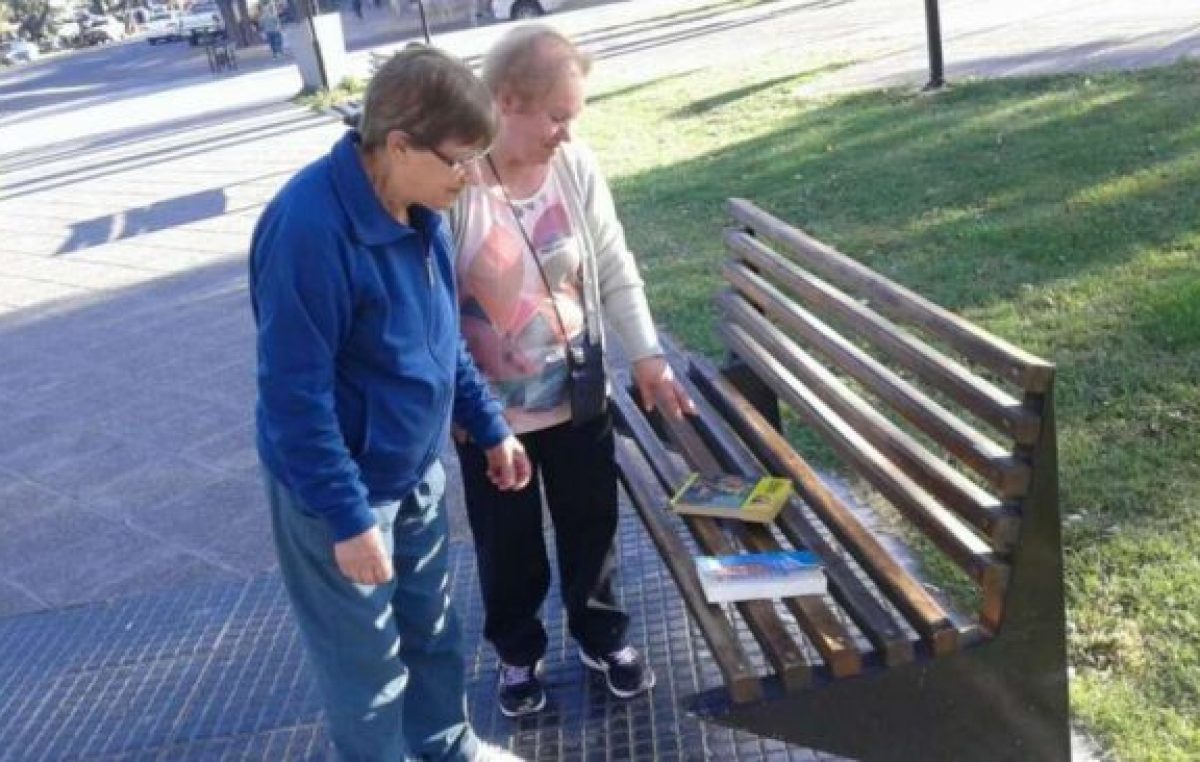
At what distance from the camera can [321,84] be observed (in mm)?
19016

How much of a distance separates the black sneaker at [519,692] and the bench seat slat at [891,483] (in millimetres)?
906

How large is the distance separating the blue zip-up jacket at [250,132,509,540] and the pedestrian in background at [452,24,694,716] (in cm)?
29

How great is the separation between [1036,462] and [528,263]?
3.52 feet

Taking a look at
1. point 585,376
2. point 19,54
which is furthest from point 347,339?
point 19,54

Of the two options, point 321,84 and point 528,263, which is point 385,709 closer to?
point 528,263

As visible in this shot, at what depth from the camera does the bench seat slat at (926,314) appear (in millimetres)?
2141

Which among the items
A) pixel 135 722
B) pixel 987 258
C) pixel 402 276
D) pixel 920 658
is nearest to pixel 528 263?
pixel 402 276

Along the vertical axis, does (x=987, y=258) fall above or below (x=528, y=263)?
below

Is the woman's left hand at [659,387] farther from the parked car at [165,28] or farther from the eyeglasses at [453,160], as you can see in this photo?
the parked car at [165,28]

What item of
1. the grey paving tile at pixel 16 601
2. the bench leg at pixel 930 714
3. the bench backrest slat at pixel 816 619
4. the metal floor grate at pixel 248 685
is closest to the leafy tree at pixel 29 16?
the grey paving tile at pixel 16 601

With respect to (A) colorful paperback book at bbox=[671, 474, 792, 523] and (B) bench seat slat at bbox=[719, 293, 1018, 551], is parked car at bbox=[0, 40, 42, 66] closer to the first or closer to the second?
(B) bench seat slat at bbox=[719, 293, 1018, 551]

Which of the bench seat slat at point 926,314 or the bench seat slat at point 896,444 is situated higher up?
the bench seat slat at point 926,314

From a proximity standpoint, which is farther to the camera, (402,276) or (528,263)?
(528,263)

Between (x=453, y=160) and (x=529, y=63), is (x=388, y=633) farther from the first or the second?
(x=529, y=63)
